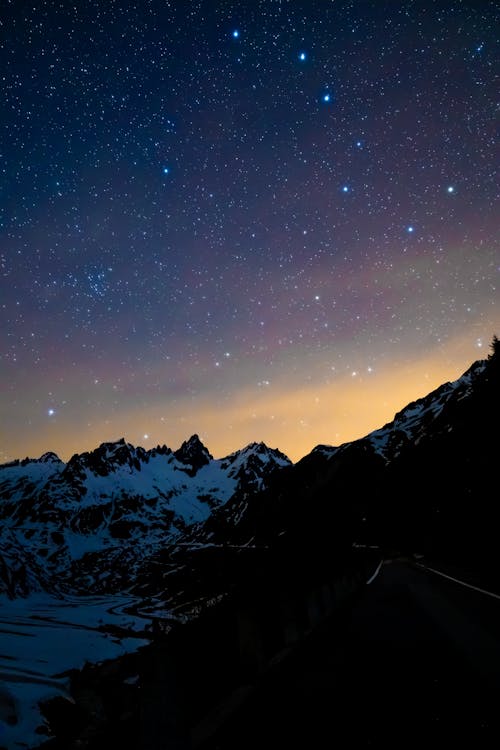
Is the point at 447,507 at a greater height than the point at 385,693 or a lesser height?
lesser

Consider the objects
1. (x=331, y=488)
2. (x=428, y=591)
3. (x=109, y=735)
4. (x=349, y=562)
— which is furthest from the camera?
(x=331, y=488)

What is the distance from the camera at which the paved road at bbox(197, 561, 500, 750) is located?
3801 millimetres

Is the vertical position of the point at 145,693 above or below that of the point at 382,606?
above

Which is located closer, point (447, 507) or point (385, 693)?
point (385, 693)

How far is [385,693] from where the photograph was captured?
4.81 meters

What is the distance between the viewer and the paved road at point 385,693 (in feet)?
12.5

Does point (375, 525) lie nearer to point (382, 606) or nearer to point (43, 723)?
point (43, 723)

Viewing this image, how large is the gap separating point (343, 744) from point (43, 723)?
2623 inches

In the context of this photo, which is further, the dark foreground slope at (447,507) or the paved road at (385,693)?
the dark foreground slope at (447,507)

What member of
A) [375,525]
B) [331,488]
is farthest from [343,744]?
[331,488]

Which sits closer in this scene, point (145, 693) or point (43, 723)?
point (145, 693)

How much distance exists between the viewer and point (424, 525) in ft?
227

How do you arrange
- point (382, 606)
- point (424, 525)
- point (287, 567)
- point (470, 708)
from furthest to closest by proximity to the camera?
point (424, 525) < point (382, 606) < point (287, 567) < point (470, 708)

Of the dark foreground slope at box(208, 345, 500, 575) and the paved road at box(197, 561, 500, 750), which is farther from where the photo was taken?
the dark foreground slope at box(208, 345, 500, 575)
